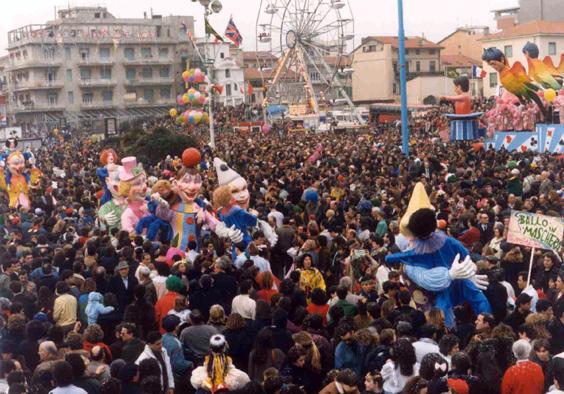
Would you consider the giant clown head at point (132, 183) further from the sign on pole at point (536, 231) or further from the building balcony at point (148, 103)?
the building balcony at point (148, 103)

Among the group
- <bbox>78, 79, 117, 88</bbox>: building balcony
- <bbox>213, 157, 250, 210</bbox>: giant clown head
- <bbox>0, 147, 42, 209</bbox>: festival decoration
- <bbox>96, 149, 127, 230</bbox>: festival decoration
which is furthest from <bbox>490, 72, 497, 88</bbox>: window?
<bbox>213, 157, 250, 210</bbox>: giant clown head

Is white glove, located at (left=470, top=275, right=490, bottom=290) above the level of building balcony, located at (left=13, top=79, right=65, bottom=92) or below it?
below

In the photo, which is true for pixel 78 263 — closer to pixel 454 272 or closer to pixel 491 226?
pixel 454 272

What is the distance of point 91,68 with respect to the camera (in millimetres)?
65375

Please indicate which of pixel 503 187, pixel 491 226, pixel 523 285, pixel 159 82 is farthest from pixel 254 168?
pixel 159 82

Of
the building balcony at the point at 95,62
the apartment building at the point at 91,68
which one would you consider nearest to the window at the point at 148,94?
the apartment building at the point at 91,68

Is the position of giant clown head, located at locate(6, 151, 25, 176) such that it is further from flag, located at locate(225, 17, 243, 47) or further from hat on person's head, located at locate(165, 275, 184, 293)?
flag, located at locate(225, 17, 243, 47)

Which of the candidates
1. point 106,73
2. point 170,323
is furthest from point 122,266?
point 106,73

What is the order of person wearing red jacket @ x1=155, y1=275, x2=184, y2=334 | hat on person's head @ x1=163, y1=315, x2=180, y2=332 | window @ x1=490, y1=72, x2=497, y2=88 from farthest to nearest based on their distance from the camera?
window @ x1=490, y1=72, x2=497, y2=88 → person wearing red jacket @ x1=155, y1=275, x2=184, y2=334 → hat on person's head @ x1=163, y1=315, x2=180, y2=332

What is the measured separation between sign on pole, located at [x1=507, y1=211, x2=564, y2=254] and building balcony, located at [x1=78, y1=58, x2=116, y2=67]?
5844cm

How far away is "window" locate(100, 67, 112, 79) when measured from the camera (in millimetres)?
66000

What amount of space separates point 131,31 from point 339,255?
2367 inches

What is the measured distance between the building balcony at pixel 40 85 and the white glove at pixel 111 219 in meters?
51.4

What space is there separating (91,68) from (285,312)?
61.2 m
